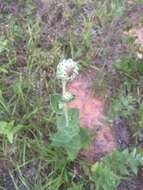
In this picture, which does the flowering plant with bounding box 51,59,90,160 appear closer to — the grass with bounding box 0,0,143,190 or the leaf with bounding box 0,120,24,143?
the grass with bounding box 0,0,143,190

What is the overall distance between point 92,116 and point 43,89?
0.36 metres

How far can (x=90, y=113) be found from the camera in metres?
3.01

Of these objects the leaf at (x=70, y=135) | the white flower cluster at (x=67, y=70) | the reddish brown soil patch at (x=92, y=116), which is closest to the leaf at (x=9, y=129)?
the leaf at (x=70, y=135)

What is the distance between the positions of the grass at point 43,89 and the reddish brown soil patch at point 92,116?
0.22 ft

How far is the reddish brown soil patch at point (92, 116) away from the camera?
2.87m

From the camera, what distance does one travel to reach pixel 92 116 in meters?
3.00

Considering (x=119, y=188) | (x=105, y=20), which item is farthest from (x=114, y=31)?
(x=119, y=188)

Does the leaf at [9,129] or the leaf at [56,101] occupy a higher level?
the leaf at [56,101]

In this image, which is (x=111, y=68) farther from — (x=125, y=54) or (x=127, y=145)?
(x=127, y=145)

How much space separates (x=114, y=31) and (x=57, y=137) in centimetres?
110

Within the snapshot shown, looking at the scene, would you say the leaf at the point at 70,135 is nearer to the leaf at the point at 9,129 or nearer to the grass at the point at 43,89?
the grass at the point at 43,89

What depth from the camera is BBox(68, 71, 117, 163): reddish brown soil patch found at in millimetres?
2869

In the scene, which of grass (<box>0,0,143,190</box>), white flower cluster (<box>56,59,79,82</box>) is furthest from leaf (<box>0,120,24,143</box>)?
white flower cluster (<box>56,59,79,82</box>)

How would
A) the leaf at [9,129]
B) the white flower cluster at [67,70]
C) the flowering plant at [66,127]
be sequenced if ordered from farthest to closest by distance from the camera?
the leaf at [9,129] < the flowering plant at [66,127] < the white flower cluster at [67,70]
